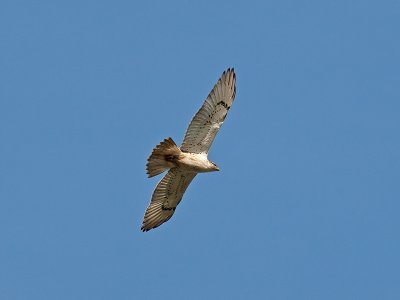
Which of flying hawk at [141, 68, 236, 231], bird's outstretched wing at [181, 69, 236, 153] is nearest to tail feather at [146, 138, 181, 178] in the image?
flying hawk at [141, 68, 236, 231]

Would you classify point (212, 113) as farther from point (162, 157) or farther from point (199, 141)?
point (162, 157)

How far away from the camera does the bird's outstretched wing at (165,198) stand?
24830 millimetres

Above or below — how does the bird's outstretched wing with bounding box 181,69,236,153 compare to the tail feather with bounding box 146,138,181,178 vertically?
above

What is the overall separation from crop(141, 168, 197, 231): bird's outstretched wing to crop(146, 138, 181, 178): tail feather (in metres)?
1.09

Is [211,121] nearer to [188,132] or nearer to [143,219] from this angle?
[188,132]

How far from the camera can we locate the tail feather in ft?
75.9

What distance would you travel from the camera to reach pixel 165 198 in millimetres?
25297

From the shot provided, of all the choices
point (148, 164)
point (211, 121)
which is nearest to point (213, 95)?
point (211, 121)

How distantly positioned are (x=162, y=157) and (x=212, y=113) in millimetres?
1637

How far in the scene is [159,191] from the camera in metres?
25.1

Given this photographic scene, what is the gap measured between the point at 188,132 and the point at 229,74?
1.72m

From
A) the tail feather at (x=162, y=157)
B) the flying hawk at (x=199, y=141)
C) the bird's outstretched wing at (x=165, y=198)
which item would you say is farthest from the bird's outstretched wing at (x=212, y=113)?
the bird's outstretched wing at (x=165, y=198)

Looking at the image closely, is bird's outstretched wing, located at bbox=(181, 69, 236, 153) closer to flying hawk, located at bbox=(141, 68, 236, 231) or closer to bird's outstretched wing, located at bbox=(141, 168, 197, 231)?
flying hawk, located at bbox=(141, 68, 236, 231)

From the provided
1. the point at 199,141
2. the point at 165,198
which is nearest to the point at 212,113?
the point at 199,141
